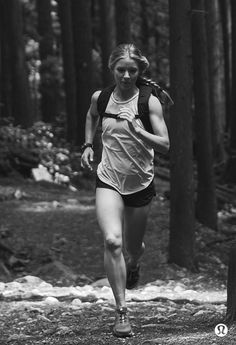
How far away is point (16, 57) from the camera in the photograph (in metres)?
20.4

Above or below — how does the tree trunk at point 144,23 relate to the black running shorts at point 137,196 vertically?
below

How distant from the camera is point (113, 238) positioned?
17.7ft

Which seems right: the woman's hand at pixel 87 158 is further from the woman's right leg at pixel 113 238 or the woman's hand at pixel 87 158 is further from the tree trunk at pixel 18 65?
the tree trunk at pixel 18 65

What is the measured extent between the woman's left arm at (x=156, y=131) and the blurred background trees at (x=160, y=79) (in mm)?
4854

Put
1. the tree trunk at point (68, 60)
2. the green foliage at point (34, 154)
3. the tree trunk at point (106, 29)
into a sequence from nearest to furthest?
the green foliage at point (34, 154)
the tree trunk at point (106, 29)
the tree trunk at point (68, 60)

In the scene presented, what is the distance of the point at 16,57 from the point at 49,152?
330cm

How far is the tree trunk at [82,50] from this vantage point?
1812cm

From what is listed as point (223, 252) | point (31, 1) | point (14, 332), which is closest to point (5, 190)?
point (223, 252)

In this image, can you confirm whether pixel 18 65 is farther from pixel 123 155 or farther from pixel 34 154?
pixel 123 155

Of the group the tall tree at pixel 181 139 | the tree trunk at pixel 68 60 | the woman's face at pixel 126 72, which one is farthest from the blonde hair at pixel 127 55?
the tree trunk at pixel 68 60

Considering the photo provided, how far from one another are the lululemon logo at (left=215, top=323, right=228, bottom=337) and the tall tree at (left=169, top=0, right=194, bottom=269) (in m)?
5.29

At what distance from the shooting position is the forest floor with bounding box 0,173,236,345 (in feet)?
18.9

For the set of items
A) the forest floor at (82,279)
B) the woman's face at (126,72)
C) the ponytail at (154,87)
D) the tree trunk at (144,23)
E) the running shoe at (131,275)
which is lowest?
the tree trunk at (144,23)

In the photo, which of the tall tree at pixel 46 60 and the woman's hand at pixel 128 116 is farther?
the tall tree at pixel 46 60
